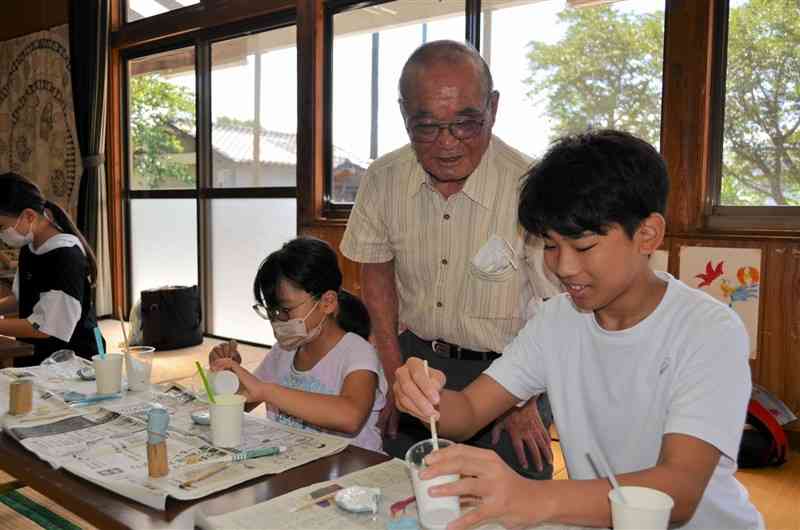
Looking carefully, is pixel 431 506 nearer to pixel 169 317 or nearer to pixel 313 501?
pixel 313 501

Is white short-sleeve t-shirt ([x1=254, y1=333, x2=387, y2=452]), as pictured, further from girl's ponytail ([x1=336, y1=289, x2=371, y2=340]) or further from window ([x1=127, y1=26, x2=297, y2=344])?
window ([x1=127, y1=26, x2=297, y2=344])

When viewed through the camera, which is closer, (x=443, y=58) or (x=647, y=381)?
(x=647, y=381)

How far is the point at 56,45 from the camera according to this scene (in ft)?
21.1

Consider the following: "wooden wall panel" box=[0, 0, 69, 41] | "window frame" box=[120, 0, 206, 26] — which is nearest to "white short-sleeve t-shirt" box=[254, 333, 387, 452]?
"window frame" box=[120, 0, 206, 26]

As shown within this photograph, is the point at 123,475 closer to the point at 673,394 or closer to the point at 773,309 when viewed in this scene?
the point at 673,394

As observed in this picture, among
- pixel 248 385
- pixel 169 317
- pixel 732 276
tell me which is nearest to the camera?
pixel 248 385

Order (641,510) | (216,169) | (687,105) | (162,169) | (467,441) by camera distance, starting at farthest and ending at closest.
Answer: (162,169) → (216,169) → (687,105) → (467,441) → (641,510)

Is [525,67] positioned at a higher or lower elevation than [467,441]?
higher

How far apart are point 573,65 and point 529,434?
101 inches

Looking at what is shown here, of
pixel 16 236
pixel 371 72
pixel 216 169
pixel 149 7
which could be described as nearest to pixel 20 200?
pixel 16 236

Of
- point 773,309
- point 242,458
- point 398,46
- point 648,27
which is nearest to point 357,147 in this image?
point 398,46

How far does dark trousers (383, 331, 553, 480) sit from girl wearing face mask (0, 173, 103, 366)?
5.23 feet

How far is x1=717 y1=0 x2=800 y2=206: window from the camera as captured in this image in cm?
316

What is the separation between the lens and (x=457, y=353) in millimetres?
1880
